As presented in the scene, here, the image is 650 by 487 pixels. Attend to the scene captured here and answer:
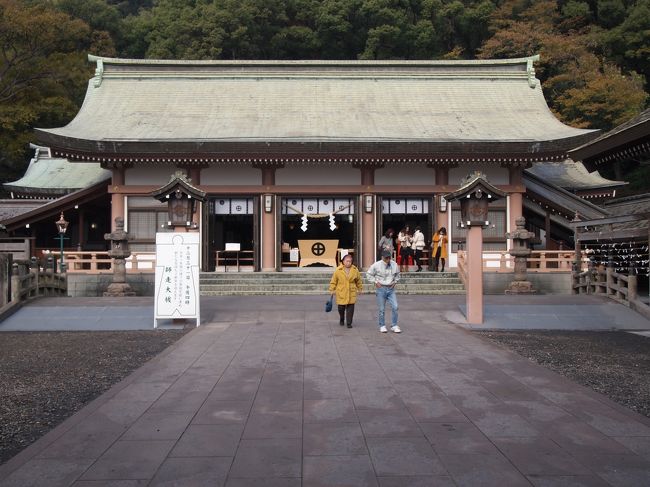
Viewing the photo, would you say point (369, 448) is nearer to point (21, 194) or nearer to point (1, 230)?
point (1, 230)

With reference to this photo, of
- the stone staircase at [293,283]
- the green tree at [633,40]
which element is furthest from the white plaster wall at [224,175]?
the green tree at [633,40]

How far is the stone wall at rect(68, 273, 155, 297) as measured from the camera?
52.5 feet

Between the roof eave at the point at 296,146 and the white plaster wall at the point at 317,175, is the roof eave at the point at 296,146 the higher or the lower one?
the higher one

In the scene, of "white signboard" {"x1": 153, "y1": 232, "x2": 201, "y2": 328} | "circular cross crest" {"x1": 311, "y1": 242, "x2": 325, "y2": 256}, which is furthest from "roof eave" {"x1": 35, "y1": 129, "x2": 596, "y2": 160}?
"white signboard" {"x1": 153, "y1": 232, "x2": 201, "y2": 328}

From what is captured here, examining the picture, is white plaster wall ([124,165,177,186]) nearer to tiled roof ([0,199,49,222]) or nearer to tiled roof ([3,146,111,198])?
tiled roof ([3,146,111,198])

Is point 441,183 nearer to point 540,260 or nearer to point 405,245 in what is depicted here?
point 405,245

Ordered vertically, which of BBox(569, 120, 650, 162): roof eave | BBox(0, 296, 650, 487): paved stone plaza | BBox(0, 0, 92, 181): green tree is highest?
BBox(0, 0, 92, 181): green tree

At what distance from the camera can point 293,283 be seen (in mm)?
16203

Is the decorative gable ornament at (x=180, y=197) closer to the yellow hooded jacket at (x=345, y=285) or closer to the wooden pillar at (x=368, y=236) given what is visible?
the yellow hooded jacket at (x=345, y=285)

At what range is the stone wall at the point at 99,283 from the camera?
52.5ft

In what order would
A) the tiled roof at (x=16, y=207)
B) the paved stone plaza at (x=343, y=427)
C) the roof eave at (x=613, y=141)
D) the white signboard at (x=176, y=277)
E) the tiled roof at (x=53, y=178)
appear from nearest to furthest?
the paved stone plaza at (x=343, y=427)
the roof eave at (x=613, y=141)
the white signboard at (x=176, y=277)
the tiled roof at (x=16, y=207)
the tiled roof at (x=53, y=178)

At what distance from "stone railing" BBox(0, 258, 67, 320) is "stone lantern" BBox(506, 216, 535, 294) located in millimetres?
12739

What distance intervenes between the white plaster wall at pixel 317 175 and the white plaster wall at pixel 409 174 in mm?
932

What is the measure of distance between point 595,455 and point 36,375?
630 centimetres
